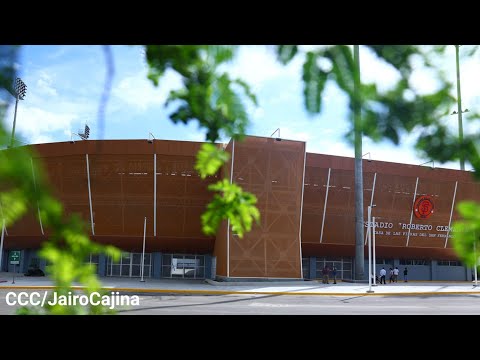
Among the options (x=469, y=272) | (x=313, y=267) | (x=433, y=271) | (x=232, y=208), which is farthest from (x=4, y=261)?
Result: (x=232, y=208)

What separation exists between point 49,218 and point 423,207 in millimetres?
36482

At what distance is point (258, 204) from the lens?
2600cm

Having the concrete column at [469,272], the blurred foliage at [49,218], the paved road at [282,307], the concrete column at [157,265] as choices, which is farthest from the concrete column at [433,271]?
the blurred foliage at [49,218]

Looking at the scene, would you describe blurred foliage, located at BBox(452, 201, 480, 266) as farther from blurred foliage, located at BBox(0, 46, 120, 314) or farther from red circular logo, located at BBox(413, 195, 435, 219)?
red circular logo, located at BBox(413, 195, 435, 219)

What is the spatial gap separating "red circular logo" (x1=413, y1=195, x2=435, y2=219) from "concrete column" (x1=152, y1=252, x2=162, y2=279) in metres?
20.9

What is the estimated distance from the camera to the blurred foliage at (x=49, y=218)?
1112 mm

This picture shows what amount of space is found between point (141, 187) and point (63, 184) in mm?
5727

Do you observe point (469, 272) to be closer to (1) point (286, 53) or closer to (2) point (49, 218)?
(1) point (286, 53)

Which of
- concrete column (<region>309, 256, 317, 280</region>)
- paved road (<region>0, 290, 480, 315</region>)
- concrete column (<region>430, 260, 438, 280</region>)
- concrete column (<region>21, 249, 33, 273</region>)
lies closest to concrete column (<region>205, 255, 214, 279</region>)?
concrete column (<region>309, 256, 317, 280</region>)

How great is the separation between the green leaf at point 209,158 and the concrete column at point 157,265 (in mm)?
32351

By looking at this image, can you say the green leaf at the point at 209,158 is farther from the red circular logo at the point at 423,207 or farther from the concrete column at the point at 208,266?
the red circular logo at the point at 423,207
